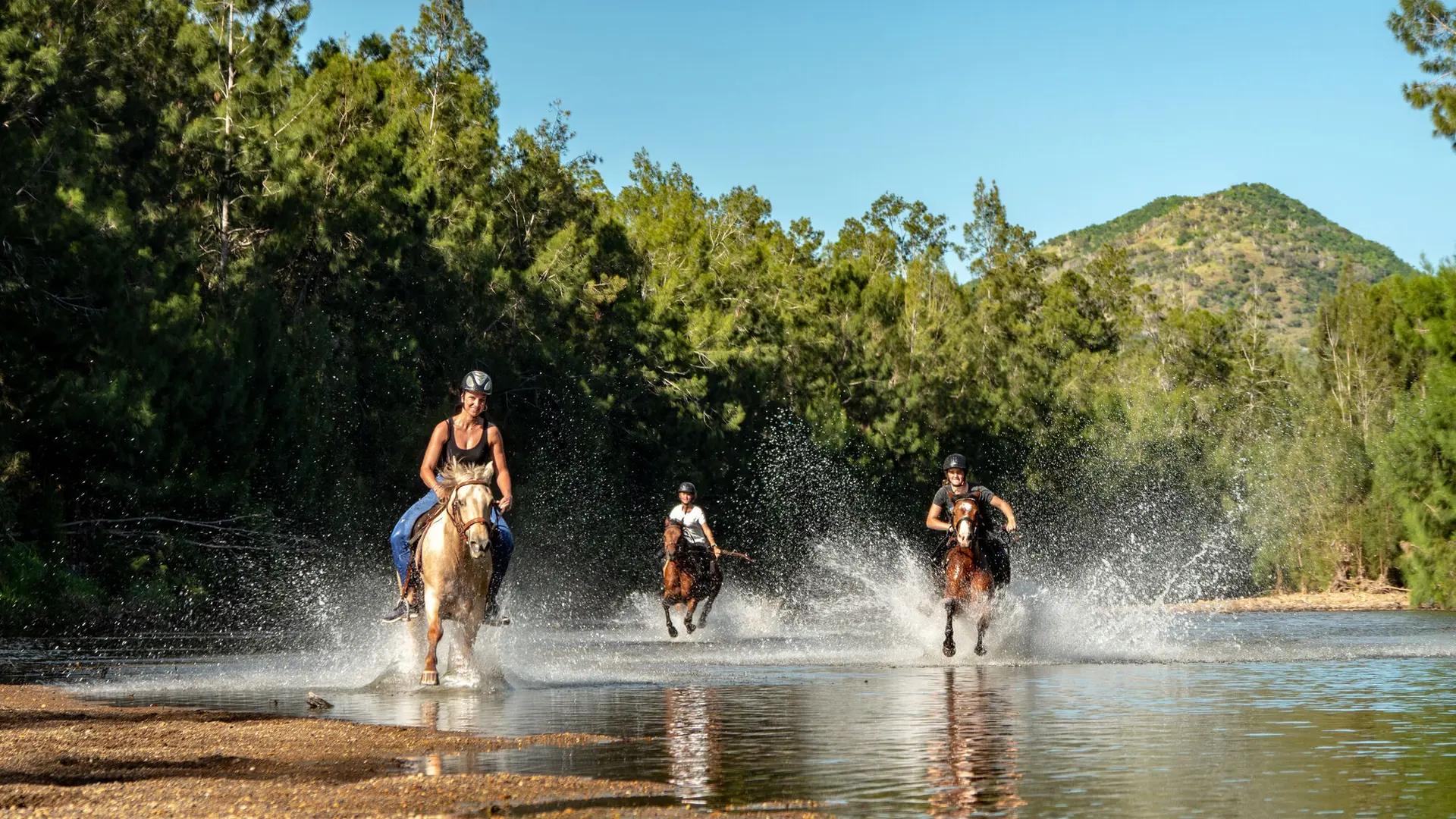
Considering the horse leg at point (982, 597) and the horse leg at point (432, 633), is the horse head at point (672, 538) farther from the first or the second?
the horse leg at point (432, 633)

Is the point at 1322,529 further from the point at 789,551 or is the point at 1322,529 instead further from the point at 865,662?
the point at 865,662

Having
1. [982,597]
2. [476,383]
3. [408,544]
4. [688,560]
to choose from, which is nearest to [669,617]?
[688,560]

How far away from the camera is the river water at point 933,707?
27.4 ft

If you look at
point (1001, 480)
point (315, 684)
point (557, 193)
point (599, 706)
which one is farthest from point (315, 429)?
point (1001, 480)

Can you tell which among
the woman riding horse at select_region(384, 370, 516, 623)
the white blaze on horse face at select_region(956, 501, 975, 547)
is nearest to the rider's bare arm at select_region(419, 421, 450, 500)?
the woman riding horse at select_region(384, 370, 516, 623)

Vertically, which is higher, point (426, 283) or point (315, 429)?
point (426, 283)

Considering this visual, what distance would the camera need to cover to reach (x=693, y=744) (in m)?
10.7

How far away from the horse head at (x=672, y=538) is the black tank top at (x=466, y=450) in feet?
43.9

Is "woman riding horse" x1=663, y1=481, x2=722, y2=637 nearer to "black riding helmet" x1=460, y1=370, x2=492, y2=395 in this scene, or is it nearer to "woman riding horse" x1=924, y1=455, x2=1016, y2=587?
"woman riding horse" x1=924, y1=455, x2=1016, y2=587

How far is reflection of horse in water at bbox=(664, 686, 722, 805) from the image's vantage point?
8750 mm

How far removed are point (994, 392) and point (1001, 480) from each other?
4195mm

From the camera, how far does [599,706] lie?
1348 centimetres

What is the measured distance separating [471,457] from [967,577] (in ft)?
23.4

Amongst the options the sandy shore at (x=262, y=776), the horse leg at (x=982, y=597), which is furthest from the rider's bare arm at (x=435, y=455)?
the horse leg at (x=982, y=597)
